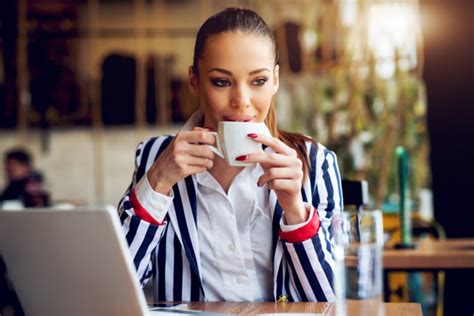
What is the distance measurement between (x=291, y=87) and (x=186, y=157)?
13.5 ft

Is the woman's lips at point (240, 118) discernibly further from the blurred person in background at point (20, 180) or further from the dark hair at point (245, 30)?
the blurred person in background at point (20, 180)

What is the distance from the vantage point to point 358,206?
2.33m

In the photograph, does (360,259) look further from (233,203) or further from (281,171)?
(233,203)

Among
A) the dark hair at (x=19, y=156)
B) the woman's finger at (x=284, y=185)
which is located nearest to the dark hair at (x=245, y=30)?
the woman's finger at (x=284, y=185)

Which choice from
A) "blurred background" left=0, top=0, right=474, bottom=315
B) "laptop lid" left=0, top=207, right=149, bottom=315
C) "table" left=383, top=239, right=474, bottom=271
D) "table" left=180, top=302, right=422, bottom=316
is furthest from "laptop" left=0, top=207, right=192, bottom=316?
"blurred background" left=0, top=0, right=474, bottom=315

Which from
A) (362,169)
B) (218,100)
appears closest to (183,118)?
(362,169)

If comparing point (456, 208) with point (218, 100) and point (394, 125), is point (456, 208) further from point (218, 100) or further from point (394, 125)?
point (218, 100)

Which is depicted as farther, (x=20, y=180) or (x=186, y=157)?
(x=20, y=180)

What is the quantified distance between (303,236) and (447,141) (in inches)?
Result: 106

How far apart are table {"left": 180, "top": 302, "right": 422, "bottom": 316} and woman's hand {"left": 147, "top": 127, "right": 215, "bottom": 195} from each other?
25cm

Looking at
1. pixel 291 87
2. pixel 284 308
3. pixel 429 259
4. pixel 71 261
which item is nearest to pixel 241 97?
pixel 284 308

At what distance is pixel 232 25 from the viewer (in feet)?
5.62

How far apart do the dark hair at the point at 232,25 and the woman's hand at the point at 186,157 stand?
0.81 ft

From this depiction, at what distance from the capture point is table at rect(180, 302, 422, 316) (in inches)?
54.2
